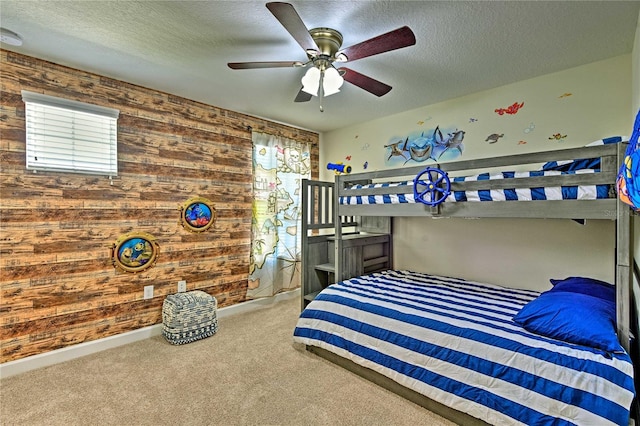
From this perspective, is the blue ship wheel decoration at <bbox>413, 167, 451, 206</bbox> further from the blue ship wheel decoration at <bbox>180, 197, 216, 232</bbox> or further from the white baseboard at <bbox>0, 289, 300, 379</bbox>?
the white baseboard at <bbox>0, 289, 300, 379</bbox>

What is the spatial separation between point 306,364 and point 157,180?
219 centimetres

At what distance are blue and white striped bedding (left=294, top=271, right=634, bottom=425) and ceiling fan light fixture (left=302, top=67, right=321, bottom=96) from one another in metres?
1.62

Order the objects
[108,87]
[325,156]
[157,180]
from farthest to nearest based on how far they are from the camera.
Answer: [325,156]
[157,180]
[108,87]

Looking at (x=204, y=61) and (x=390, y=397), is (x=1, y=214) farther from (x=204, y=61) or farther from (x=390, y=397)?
Answer: (x=390, y=397)

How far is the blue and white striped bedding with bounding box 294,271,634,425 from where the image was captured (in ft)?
4.76

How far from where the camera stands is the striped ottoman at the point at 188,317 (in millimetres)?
2822

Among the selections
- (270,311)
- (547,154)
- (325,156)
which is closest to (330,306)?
(270,311)

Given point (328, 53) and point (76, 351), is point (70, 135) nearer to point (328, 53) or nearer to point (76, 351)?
point (76, 351)

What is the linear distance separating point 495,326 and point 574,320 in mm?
385

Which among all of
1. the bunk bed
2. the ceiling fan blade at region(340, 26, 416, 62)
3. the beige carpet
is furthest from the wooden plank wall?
the ceiling fan blade at region(340, 26, 416, 62)

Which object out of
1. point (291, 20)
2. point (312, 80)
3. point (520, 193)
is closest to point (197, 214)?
point (312, 80)

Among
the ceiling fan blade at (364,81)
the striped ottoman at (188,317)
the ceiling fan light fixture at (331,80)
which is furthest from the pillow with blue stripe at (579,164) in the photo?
the striped ottoman at (188,317)

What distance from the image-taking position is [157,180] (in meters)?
3.03

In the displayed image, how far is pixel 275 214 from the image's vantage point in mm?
3893
